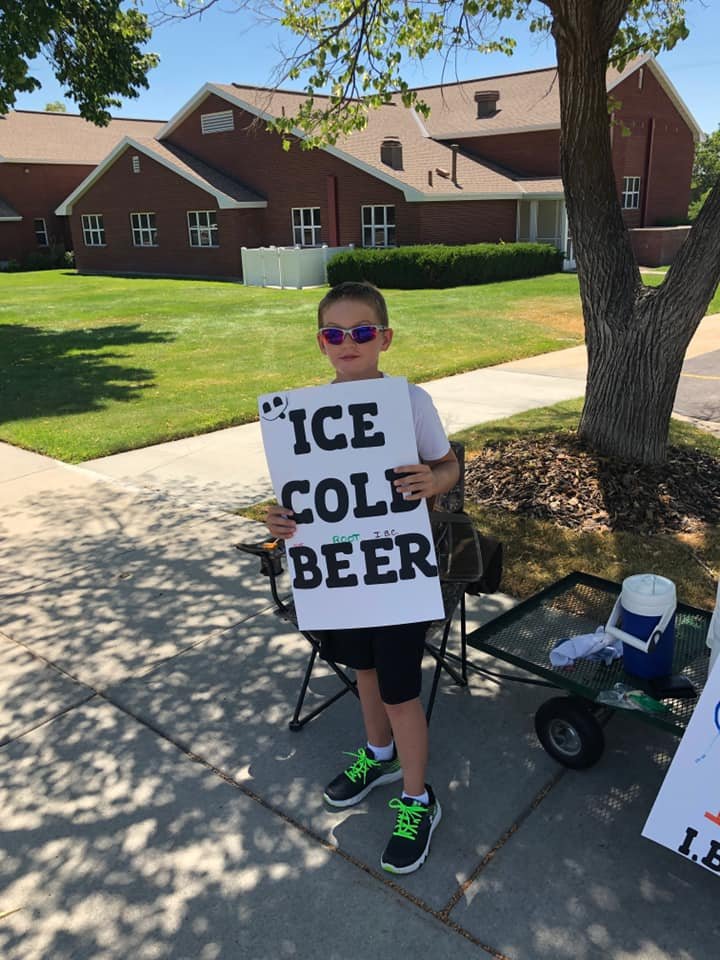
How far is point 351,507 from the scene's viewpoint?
269cm

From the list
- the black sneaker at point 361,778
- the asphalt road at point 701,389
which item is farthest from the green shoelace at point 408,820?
the asphalt road at point 701,389

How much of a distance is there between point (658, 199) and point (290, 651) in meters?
34.1

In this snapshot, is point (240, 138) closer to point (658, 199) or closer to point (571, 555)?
point (658, 199)

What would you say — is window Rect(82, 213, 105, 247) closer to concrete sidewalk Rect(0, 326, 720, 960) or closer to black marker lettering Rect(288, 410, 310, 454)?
concrete sidewalk Rect(0, 326, 720, 960)

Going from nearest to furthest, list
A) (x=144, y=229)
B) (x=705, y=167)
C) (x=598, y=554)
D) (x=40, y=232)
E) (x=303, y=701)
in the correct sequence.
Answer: (x=303, y=701), (x=598, y=554), (x=144, y=229), (x=40, y=232), (x=705, y=167)

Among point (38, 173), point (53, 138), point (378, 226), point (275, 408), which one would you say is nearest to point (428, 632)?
point (275, 408)

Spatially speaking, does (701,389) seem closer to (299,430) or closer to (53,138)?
(299,430)

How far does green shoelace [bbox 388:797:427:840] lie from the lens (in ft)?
8.59

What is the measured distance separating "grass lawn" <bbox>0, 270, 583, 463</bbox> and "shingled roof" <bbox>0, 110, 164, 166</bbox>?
20577mm

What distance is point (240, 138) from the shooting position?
3067 cm

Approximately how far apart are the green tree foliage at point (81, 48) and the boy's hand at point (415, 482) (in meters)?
11.7

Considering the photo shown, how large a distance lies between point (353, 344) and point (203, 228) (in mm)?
30978

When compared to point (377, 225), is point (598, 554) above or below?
below

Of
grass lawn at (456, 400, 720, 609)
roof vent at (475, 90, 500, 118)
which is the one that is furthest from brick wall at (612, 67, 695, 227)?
grass lawn at (456, 400, 720, 609)
